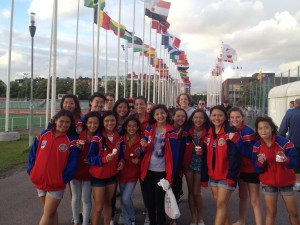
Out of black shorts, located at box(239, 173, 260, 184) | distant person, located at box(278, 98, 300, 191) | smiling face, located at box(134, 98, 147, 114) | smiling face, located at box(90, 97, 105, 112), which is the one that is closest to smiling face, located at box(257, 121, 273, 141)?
black shorts, located at box(239, 173, 260, 184)

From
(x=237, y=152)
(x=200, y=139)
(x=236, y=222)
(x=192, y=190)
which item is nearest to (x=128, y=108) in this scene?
(x=200, y=139)

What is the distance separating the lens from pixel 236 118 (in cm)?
446

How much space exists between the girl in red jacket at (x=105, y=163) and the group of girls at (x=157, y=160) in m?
0.01

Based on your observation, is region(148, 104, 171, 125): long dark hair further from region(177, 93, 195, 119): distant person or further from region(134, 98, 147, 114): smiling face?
region(177, 93, 195, 119): distant person

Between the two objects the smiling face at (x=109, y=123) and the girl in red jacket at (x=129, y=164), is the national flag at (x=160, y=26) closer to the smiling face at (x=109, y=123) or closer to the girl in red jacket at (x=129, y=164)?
the girl in red jacket at (x=129, y=164)

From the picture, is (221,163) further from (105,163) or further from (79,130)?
(79,130)

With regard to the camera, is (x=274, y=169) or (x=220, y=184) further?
(x=220, y=184)

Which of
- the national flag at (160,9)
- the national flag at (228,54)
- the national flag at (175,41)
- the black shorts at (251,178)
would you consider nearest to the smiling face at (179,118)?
the black shorts at (251,178)

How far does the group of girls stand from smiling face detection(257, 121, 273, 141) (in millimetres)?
12

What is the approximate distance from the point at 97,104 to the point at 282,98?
13.1m

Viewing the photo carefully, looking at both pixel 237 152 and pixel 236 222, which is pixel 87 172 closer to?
pixel 237 152

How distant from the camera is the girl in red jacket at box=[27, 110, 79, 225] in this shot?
397 cm

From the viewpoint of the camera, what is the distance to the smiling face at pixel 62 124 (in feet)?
13.7

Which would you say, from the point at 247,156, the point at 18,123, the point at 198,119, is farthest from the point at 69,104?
the point at 18,123
